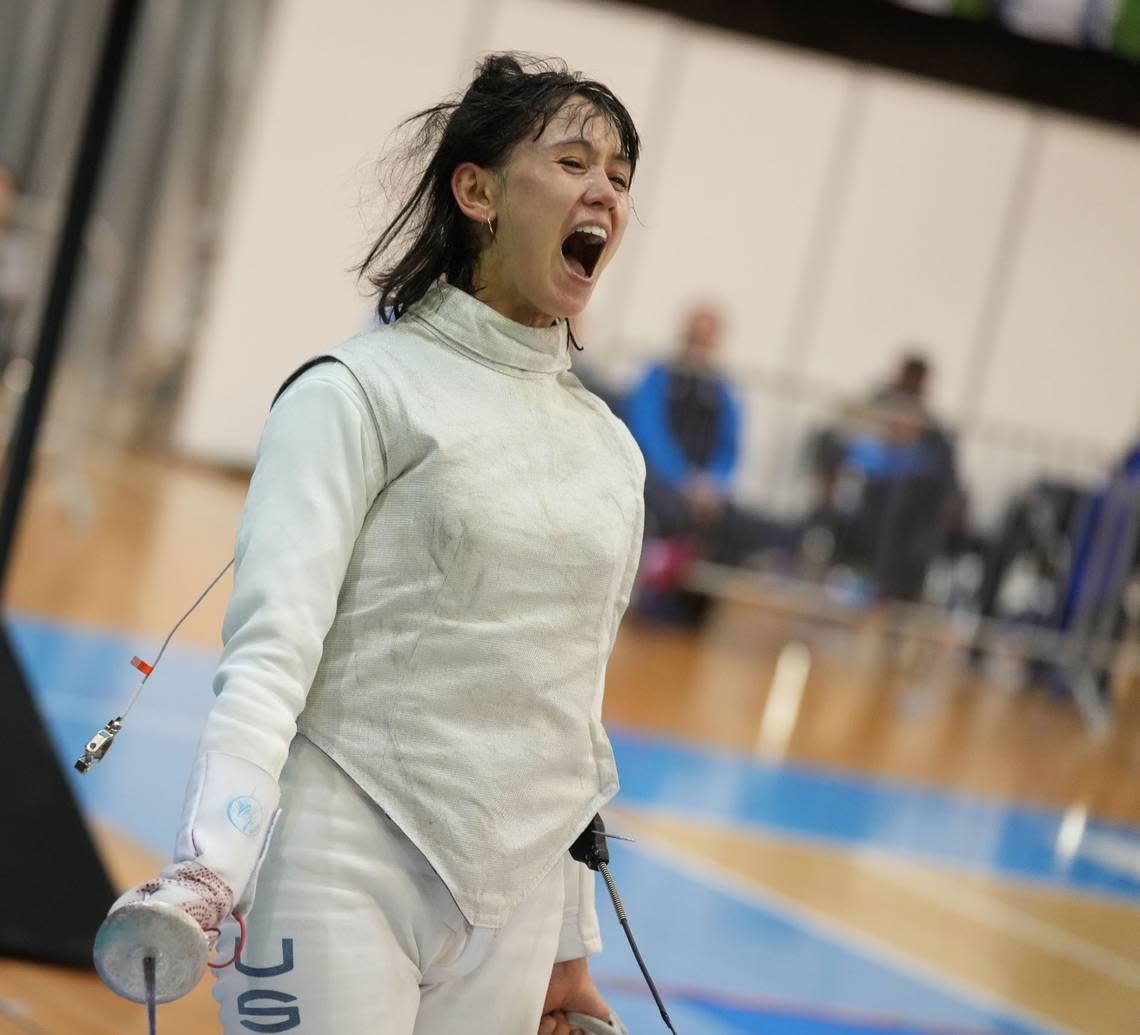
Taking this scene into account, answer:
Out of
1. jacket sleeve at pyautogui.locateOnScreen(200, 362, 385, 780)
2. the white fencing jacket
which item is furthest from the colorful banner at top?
jacket sleeve at pyautogui.locateOnScreen(200, 362, 385, 780)

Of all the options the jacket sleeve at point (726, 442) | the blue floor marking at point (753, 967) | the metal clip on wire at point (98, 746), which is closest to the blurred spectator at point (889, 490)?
the jacket sleeve at point (726, 442)

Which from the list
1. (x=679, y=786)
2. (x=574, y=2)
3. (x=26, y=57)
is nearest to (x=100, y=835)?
(x=26, y=57)

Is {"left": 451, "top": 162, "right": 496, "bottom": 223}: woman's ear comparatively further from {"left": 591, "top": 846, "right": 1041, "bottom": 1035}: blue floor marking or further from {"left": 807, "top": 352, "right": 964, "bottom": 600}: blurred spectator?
{"left": 807, "top": 352, "right": 964, "bottom": 600}: blurred spectator

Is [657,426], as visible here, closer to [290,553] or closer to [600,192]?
[600,192]

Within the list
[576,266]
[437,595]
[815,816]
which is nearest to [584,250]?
[576,266]

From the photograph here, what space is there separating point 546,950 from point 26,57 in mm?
2368

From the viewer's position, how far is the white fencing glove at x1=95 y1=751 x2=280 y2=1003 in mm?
1189

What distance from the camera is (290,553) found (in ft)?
4.55

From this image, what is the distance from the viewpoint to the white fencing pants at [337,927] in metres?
1.42

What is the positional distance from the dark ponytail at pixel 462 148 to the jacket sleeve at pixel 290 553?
0.69 feet

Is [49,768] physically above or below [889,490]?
below

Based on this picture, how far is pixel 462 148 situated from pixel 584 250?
0.52ft

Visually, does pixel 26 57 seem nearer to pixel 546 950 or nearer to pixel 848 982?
pixel 546 950

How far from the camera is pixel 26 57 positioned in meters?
3.28
